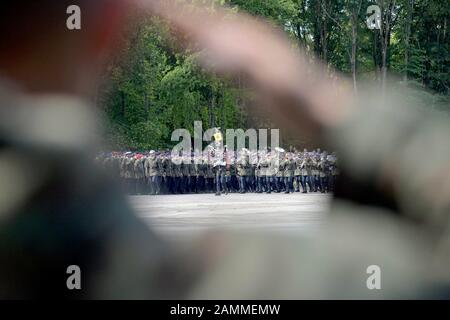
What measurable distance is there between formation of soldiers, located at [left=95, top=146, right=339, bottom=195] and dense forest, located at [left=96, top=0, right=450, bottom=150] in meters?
6.21

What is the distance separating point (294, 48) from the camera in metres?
5.11

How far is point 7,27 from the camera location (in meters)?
3.92

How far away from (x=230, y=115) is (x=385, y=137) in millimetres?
4651

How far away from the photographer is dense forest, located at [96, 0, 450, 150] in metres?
5.68

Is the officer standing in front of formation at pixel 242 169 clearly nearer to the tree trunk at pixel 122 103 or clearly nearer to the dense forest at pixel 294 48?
the dense forest at pixel 294 48

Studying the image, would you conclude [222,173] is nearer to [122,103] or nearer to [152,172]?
[152,172]

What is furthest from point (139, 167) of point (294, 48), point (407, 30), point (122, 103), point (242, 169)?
point (294, 48)

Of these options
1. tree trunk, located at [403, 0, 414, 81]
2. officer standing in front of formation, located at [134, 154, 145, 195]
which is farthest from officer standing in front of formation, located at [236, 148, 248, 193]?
tree trunk, located at [403, 0, 414, 81]

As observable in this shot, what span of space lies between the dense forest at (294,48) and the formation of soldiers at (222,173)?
20.4 feet

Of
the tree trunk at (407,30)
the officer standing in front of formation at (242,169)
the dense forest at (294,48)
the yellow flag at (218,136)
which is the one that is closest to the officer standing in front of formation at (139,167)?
the yellow flag at (218,136)

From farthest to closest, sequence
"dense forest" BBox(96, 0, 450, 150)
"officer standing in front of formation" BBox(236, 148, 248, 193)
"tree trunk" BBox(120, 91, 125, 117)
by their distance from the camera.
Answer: "officer standing in front of formation" BBox(236, 148, 248, 193), "tree trunk" BBox(120, 91, 125, 117), "dense forest" BBox(96, 0, 450, 150)

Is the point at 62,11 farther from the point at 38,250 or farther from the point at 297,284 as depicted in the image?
the point at 297,284

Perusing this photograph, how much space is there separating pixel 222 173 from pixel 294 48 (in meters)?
11.6

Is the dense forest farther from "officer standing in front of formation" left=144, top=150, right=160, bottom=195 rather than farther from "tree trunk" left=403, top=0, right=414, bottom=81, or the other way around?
"officer standing in front of formation" left=144, top=150, right=160, bottom=195
